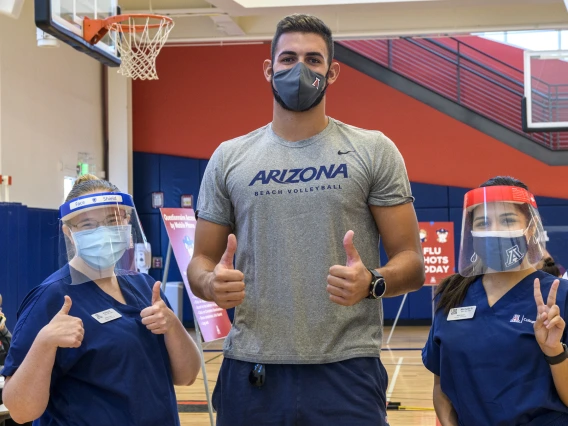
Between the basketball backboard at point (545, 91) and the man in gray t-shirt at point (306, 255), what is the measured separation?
801cm

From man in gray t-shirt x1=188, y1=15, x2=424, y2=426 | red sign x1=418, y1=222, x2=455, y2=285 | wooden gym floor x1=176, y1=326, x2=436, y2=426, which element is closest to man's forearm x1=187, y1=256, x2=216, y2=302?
man in gray t-shirt x1=188, y1=15, x2=424, y2=426

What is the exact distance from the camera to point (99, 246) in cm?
253

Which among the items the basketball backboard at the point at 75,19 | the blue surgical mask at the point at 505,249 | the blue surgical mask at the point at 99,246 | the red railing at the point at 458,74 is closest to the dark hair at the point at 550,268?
the blue surgical mask at the point at 505,249

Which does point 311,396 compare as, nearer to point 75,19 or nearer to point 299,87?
point 299,87

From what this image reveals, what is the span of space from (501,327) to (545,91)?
904 centimetres

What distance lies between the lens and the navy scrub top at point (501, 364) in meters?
2.32

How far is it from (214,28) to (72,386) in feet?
30.2

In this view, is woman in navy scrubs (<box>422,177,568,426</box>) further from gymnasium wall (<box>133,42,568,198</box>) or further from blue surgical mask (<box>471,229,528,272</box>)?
gymnasium wall (<box>133,42,568,198</box>)

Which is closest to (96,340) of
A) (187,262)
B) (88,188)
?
(88,188)

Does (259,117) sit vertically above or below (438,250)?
above

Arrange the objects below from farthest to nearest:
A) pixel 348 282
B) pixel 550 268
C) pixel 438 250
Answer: pixel 438 250, pixel 550 268, pixel 348 282

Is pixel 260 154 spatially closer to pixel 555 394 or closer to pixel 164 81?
pixel 555 394

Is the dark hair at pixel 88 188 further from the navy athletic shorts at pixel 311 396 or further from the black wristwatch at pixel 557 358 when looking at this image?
the black wristwatch at pixel 557 358

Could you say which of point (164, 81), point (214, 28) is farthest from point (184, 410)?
point (164, 81)
